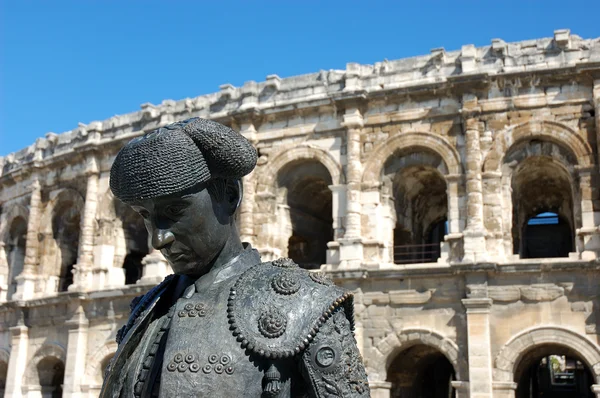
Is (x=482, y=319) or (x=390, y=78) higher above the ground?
(x=390, y=78)

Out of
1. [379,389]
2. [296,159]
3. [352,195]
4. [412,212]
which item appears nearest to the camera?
[379,389]

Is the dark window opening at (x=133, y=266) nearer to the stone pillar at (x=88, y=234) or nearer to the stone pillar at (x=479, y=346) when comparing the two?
the stone pillar at (x=88, y=234)

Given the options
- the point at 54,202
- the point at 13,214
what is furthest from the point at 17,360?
the point at 13,214

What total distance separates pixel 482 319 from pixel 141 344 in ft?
38.9

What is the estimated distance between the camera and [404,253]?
15.7 m

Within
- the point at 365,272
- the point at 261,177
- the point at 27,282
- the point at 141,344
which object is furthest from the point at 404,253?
the point at 141,344

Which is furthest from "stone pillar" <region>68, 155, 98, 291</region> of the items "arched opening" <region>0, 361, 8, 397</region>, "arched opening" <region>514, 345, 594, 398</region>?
"arched opening" <region>514, 345, 594, 398</region>

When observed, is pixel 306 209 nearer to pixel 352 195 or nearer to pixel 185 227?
pixel 352 195

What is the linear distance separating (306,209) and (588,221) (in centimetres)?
651

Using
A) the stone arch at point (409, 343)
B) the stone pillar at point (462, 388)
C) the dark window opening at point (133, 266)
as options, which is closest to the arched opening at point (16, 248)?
the dark window opening at point (133, 266)

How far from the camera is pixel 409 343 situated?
13.9 metres

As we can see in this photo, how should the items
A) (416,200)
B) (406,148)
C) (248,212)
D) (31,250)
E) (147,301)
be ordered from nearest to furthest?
(147,301) → (406,148) → (248,212) → (416,200) → (31,250)

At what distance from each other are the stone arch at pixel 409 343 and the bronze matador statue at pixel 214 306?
11808 millimetres

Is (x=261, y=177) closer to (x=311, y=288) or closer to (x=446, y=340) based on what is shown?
(x=446, y=340)
